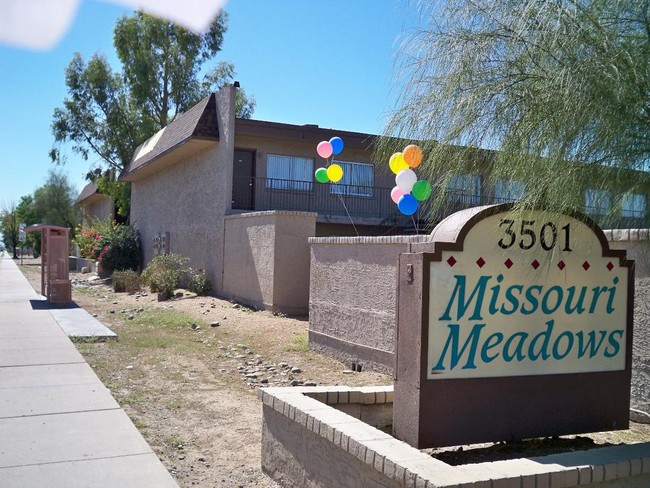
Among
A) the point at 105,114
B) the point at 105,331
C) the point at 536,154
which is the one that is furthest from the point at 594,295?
the point at 105,114

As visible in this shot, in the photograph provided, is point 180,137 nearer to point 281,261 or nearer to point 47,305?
point 47,305

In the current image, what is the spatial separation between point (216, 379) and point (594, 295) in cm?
595

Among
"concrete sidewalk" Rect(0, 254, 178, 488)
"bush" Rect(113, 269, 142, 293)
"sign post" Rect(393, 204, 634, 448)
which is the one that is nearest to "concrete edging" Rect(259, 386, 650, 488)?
"sign post" Rect(393, 204, 634, 448)

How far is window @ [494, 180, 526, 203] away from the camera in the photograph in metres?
4.87

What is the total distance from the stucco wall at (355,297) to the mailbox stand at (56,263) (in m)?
10.3

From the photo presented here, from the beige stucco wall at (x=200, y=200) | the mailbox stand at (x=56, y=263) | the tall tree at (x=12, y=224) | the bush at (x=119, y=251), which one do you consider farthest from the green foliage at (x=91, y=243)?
the tall tree at (x=12, y=224)

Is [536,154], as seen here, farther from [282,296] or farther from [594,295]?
[282,296]

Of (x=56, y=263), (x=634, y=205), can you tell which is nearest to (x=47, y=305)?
(x=56, y=263)

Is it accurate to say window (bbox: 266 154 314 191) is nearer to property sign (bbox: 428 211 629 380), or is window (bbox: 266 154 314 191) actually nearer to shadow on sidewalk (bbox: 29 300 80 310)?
shadow on sidewalk (bbox: 29 300 80 310)

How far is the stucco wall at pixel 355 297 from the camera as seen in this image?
9664 mm

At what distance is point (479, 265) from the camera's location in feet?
16.1

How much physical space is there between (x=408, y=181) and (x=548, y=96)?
17.4 feet

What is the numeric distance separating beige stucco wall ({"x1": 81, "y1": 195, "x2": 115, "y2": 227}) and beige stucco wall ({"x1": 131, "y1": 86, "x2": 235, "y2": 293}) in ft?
47.4

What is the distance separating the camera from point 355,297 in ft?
34.7
